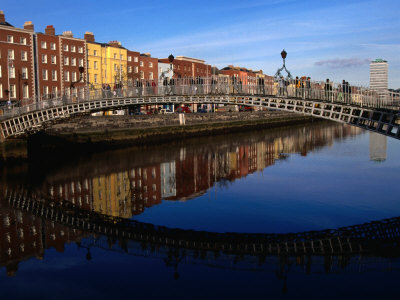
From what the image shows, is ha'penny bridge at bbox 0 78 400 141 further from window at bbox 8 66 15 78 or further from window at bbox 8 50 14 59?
window at bbox 8 50 14 59

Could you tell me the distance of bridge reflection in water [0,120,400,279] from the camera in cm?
952

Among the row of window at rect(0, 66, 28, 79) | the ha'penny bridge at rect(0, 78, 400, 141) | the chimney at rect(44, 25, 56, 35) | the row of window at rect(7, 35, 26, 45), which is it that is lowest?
the ha'penny bridge at rect(0, 78, 400, 141)

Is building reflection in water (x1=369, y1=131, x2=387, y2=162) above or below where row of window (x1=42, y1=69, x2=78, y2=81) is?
below

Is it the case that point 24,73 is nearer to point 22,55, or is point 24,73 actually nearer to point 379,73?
point 22,55

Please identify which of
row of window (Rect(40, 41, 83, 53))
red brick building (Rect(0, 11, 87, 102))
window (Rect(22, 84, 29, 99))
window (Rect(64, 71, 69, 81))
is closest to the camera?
red brick building (Rect(0, 11, 87, 102))

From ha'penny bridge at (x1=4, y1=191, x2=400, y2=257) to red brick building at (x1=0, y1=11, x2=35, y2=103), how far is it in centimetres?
2578

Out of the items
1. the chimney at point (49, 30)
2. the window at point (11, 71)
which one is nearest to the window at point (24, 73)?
the window at point (11, 71)

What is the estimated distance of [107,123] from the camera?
102ft

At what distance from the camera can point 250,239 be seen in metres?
10.6

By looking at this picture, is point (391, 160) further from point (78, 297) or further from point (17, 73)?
point (17, 73)

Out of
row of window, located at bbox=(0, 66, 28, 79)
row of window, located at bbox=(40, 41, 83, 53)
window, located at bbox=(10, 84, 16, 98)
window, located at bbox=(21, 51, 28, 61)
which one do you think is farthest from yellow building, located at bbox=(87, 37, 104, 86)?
window, located at bbox=(10, 84, 16, 98)

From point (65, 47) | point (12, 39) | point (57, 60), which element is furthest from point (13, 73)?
point (65, 47)

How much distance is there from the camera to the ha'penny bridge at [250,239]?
32.3ft

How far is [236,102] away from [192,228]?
7.27 meters
